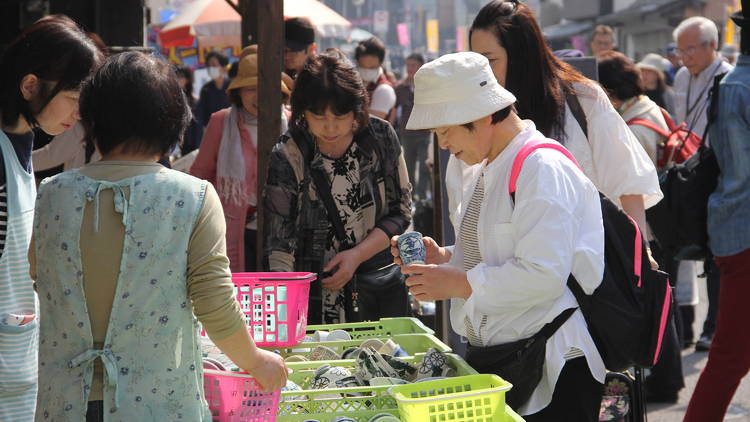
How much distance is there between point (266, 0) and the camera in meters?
4.91

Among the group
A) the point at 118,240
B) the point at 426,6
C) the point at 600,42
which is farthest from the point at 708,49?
the point at 426,6

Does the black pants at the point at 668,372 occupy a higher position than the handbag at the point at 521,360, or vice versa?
the handbag at the point at 521,360

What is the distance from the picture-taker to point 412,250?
9.72 feet

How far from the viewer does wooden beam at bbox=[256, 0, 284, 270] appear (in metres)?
4.94

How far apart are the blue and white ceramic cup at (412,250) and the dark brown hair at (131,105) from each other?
84cm

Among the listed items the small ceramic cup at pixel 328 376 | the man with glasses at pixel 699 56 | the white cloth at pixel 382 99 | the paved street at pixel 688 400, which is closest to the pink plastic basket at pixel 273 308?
the small ceramic cup at pixel 328 376

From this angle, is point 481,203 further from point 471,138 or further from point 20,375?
point 20,375

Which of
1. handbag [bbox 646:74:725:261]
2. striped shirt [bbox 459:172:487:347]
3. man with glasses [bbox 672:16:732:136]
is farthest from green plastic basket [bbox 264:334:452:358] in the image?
man with glasses [bbox 672:16:732:136]

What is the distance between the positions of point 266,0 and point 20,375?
8.31ft

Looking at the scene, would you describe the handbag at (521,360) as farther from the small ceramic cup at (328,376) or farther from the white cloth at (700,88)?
the white cloth at (700,88)

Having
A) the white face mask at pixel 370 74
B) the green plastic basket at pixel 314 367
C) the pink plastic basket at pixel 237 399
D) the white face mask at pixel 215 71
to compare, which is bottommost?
the white face mask at pixel 215 71

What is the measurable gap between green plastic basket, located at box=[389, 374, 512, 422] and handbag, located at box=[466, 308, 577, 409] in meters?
0.21

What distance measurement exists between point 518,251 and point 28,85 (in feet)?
5.33

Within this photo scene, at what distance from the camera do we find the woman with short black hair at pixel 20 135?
300 cm
